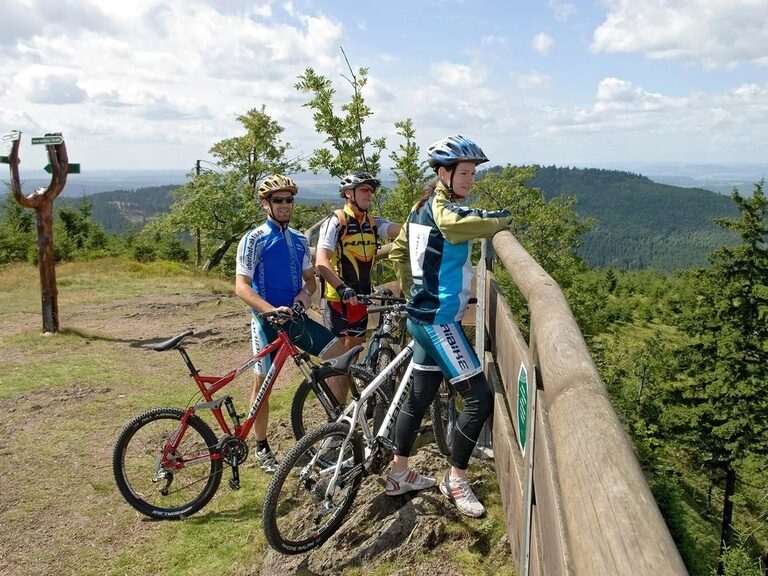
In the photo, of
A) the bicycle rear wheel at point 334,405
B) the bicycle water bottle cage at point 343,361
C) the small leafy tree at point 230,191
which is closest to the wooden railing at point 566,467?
the bicycle rear wheel at point 334,405

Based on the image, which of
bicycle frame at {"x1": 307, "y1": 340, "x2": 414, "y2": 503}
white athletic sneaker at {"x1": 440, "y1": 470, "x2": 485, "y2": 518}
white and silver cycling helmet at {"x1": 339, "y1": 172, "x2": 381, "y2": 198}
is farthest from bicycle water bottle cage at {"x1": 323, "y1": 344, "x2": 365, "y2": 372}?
white and silver cycling helmet at {"x1": 339, "y1": 172, "x2": 381, "y2": 198}

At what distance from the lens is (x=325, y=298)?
552cm

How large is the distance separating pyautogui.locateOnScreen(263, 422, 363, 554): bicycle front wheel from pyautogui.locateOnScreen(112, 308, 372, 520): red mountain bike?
61 cm

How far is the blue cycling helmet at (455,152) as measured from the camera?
11.1 feet

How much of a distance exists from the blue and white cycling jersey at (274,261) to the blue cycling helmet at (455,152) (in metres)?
1.84

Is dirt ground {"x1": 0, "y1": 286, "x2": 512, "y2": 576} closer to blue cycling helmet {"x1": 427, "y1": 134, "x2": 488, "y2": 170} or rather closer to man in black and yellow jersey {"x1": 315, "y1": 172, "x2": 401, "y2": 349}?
man in black and yellow jersey {"x1": 315, "y1": 172, "x2": 401, "y2": 349}

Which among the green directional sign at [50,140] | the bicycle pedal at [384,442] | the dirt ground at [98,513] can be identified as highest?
the green directional sign at [50,140]

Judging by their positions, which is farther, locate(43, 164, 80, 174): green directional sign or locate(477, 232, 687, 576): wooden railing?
locate(43, 164, 80, 174): green directional sign

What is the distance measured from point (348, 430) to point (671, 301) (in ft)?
81.8

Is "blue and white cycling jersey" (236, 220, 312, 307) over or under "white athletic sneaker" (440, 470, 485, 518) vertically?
over

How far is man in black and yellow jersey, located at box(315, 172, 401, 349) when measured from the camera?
5293 mm

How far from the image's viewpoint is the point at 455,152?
3.38m

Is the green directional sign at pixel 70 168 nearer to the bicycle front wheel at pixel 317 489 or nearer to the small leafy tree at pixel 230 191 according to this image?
the bicycle front wheel at pixel 317 489

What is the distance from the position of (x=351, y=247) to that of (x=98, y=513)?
3.13 meters
